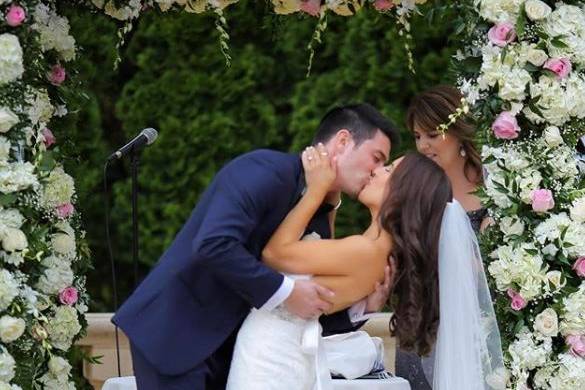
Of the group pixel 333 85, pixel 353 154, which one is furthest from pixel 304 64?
pixel 353 154

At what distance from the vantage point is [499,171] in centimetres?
502

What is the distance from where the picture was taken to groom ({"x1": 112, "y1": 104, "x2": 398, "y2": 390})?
15.6 ft

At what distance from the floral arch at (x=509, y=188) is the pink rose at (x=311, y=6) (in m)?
0.79

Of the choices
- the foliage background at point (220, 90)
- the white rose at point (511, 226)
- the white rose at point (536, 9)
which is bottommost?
the foliage background at point (220, 90)

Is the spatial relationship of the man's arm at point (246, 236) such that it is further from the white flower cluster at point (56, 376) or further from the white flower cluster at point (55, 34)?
the white flower cluster at point (55, 34)

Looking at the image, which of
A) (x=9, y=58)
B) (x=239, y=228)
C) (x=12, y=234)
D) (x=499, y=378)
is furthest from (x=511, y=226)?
(x=9, y=58)

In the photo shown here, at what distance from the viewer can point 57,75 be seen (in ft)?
17.9

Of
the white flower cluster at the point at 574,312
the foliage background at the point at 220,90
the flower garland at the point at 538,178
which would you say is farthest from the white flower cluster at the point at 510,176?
the foliage background at the point at 220,90

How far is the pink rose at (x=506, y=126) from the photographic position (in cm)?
495

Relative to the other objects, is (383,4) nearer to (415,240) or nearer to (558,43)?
(558,43)

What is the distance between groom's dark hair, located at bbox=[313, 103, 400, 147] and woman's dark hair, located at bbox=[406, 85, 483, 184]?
833mm

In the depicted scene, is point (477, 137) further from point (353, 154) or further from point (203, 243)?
point (203, 243)

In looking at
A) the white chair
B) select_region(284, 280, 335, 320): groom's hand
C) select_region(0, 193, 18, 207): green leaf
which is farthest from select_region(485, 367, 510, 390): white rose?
select_region(0, 193, 18, 207): green leaf

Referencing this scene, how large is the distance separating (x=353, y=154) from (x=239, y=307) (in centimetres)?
72
